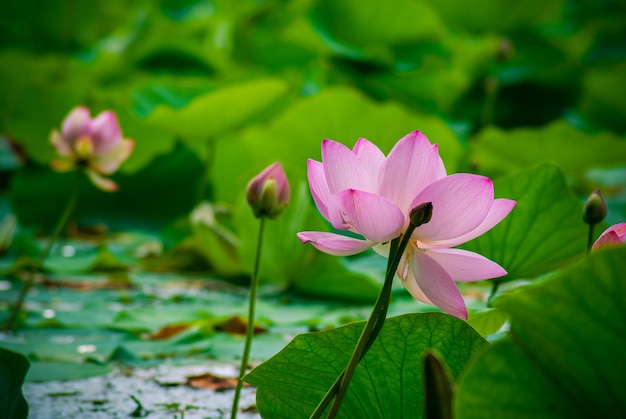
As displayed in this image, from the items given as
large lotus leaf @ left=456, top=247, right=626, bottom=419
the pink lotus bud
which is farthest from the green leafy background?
the pink lotus bud

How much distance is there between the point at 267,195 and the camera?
575 mm

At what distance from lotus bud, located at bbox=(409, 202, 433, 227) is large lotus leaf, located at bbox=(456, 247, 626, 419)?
0.07m

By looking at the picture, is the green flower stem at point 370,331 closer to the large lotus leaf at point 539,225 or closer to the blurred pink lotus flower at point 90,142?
the large lotus leaf at point 539,225

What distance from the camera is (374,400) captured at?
0.43 m

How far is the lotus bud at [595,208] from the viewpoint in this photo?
455mm

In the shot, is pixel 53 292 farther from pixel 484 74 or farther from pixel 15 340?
pixel 484 74

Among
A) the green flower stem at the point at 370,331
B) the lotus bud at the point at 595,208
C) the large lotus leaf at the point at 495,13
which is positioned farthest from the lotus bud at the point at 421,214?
the large lotus leaf at the point at 495,13

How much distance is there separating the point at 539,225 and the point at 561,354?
1.18 feet

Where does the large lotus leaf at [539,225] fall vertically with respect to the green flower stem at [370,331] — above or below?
below

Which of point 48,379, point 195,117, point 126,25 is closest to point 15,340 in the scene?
point 48,379

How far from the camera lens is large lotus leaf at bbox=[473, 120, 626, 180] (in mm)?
1437

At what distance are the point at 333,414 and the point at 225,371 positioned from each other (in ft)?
1.09

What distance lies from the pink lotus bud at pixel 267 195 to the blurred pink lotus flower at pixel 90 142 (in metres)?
0.54

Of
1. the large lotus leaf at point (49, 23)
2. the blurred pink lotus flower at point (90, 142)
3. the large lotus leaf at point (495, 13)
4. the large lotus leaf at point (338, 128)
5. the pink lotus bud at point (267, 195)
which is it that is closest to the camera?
the pink lotus bud at point (267, 195)
